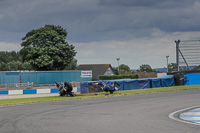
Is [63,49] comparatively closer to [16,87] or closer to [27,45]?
[27,45]

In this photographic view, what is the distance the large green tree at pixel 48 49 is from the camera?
6003cm

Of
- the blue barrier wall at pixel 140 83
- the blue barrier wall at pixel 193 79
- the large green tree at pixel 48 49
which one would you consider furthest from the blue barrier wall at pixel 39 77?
the blue barrier wall at pixel 193 79

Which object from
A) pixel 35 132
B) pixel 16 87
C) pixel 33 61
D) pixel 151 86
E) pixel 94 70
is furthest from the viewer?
pixel 94 70

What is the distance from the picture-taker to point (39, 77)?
160ft

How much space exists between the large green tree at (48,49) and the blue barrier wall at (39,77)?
9189mm

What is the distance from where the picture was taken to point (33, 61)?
196ft

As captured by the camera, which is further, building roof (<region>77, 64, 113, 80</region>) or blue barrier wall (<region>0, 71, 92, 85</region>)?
building roof (<region>77, 64, 113, 80</region>)

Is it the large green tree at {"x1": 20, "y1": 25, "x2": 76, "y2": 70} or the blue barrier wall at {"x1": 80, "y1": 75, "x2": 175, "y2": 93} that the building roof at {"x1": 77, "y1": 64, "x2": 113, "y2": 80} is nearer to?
the large green tree at {"x1": 20, "y1": 25, "x2": 76, "y2": 70}

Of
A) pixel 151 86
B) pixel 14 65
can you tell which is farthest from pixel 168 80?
pixel 14 65

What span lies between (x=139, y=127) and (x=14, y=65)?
340ft

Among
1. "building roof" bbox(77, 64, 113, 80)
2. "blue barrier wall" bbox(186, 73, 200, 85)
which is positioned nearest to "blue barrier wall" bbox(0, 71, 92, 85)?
"blue barrier wall" bbox(186, 73, 200, 85)

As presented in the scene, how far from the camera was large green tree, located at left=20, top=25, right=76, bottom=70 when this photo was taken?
2363 inches

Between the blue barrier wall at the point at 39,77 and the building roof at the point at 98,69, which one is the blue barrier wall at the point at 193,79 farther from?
the building roof at the point at 98,69

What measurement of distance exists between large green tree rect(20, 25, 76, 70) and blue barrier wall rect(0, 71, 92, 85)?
30.1ft
